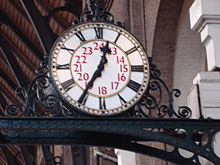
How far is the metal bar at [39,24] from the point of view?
16.5 metres

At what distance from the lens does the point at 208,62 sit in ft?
22.5

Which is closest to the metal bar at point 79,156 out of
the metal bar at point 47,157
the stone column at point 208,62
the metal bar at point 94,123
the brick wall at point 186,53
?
the metal bar at point 47,157

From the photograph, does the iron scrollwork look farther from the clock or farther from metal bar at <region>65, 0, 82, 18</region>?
metal bar at <region>65, 0, 82, 18</region>

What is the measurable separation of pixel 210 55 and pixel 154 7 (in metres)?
4.05

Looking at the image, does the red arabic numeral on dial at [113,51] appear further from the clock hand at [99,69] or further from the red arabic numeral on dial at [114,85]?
the red arabic numeral on dial at [114,85]

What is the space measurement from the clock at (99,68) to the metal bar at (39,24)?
30.7 feet

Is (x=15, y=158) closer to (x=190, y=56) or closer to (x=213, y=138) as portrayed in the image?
(x=190, y=56)

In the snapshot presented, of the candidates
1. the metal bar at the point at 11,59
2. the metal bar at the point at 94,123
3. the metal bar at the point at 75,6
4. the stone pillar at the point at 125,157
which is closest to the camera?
the metal bar at the point at 94,123

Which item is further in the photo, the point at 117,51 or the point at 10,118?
the point at 117,51

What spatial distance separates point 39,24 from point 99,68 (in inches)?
383

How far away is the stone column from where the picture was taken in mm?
6797

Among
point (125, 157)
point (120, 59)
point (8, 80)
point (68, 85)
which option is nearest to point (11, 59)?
point (8, 80)

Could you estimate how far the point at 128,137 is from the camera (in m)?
7.18

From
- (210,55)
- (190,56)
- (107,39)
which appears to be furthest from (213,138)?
(190,56)
